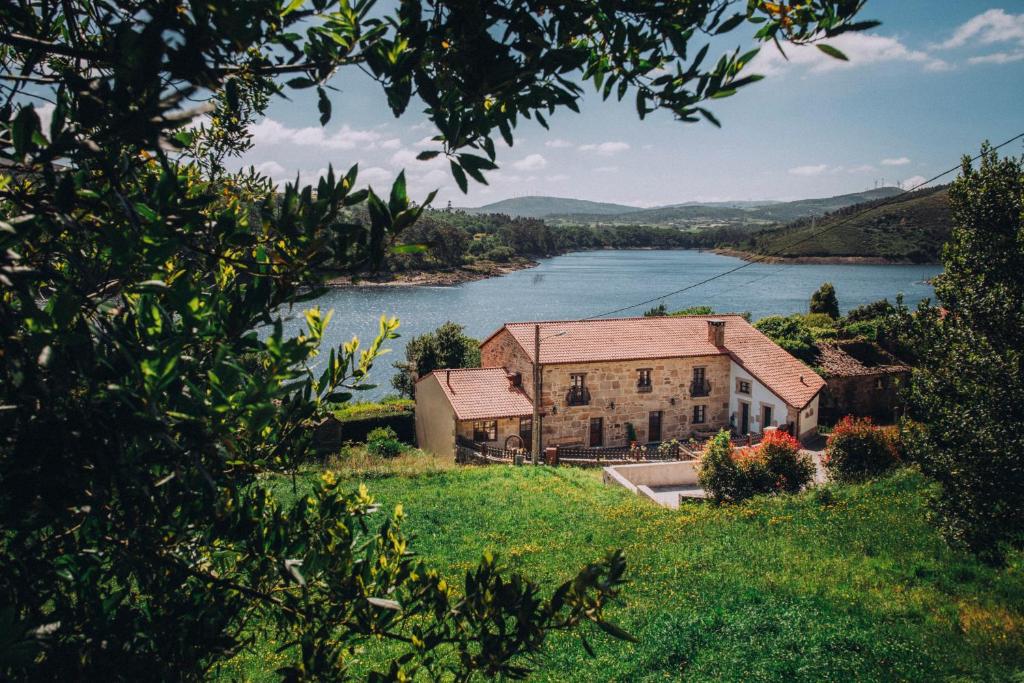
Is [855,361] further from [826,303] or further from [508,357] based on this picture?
[508,357]

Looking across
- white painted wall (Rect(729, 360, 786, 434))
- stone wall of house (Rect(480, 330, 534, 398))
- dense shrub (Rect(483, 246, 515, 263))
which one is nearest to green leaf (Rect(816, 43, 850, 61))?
stone wall of house (Rect(480, 330, 534, 398))

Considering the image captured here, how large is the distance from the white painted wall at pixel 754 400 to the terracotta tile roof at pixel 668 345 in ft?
1.11

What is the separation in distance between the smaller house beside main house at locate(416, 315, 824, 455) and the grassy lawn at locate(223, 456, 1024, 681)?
1030 centimetres

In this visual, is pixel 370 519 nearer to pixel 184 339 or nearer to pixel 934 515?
pixel 934 515

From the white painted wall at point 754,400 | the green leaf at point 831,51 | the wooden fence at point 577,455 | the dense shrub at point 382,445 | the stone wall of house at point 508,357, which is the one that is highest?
the green leaf at point 831,51

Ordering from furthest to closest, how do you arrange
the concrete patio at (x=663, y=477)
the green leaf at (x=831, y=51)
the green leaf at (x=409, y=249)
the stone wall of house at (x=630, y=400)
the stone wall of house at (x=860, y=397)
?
the stone wall of house at (x=860, y=397), the stone wall of house at (x=630, y=400), the concrete patio at (x=663, y=477), the green leaf at (x=831, y=51), the green leaf at (x=409, y=249)

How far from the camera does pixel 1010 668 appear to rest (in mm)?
6883

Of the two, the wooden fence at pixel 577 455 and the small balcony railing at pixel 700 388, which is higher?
the small balcony railing at pixel 700 388

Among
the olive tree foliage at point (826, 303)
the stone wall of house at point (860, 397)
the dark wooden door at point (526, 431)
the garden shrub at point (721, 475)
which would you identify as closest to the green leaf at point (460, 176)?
the garden shrub at point (721, 475)

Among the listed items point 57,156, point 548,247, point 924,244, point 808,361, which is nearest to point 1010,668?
point 57,156

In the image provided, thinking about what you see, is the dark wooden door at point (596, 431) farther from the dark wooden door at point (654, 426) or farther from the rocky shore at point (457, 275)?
the rocky shore at point (457, 275)

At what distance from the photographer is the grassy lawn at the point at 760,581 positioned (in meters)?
7.11

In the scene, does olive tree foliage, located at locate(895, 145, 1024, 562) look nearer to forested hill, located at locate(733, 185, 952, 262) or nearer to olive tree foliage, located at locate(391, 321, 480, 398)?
olive tree foliage, located at locate(391, 321, 480, 398)

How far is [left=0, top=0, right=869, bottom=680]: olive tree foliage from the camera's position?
121cm
